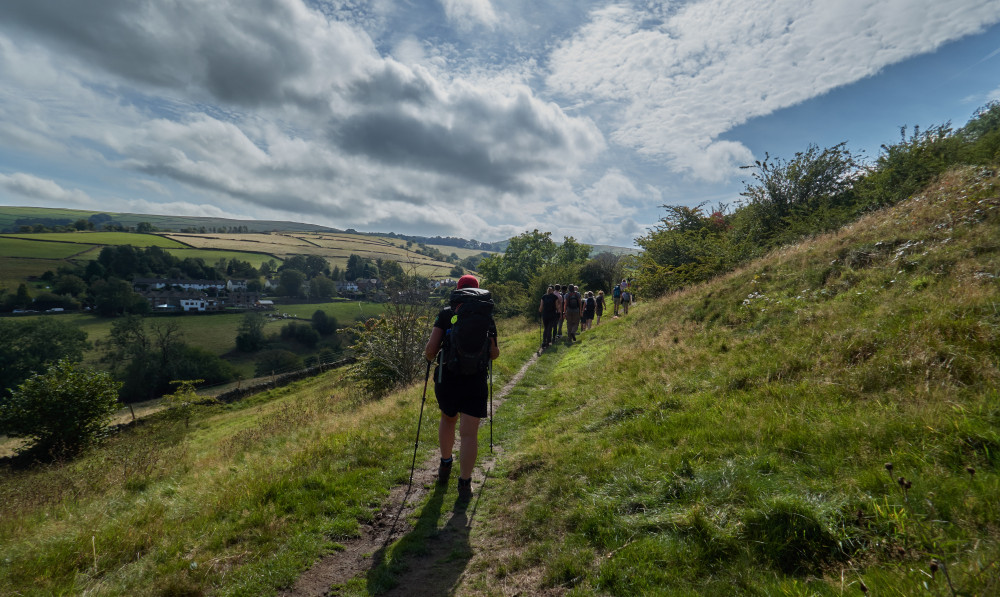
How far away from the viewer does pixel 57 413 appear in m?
23.6

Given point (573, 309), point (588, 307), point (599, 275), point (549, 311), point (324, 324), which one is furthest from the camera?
point (324, 324)

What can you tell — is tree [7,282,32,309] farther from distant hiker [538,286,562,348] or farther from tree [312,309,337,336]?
distant hiker [538,286,562,348]

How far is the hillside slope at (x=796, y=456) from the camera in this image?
2557mm

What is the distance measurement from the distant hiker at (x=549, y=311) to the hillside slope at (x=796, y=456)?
7.54 m

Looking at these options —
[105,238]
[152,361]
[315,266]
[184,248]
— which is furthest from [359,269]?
[105,238]

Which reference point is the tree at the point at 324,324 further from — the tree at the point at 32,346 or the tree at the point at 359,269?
the tree at the point at 359,269

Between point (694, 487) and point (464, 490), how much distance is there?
9.19ft

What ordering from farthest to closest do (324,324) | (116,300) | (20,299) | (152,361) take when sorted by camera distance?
1. (324,324)
2. (116,300)
3. (20,299)
4. (152,361)

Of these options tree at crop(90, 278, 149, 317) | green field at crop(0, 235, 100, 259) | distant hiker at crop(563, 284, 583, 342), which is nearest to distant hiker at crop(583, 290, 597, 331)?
distant hiker at crop(563, 284, 583, 342)

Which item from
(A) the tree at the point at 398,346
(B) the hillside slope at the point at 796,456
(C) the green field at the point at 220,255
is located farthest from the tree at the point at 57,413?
(C) the green field at the point at 220,255

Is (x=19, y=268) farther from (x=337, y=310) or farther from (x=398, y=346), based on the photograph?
(x=398, y=346)

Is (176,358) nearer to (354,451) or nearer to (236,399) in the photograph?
(236,399)

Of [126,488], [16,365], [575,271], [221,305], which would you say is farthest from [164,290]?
Answer: [126,488]

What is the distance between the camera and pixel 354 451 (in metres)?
6.38
